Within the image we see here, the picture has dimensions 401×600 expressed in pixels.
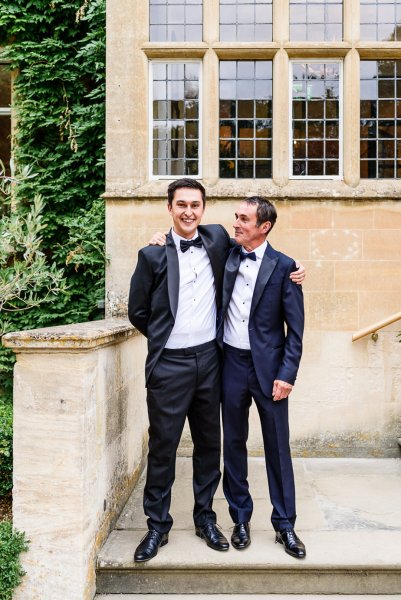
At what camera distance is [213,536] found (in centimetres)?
331

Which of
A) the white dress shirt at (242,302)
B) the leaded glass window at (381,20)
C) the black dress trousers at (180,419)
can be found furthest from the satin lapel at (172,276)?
the leaded glass window at (381,20)

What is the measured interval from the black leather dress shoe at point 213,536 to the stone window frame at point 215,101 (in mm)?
3110

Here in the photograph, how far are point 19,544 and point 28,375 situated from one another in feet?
2.84

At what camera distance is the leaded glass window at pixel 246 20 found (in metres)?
5.54

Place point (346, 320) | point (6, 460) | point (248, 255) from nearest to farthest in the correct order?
point (248, 255)
point (6, 460)
point (346, 320)

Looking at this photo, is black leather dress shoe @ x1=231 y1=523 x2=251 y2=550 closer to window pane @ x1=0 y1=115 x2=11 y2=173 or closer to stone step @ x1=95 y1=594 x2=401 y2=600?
stone step @ x1=95 y1=594 x2=401 y2=600

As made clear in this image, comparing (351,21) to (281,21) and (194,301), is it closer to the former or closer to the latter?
(281,21)

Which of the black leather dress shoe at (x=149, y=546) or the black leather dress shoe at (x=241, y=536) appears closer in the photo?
the black leather dress shoe at (x=149, y=546)

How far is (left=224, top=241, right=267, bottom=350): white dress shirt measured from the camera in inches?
132

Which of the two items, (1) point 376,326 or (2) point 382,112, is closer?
(1) point 376,326

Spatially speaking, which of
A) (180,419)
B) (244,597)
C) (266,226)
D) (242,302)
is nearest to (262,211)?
(266,226)

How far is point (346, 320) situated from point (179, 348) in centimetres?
259

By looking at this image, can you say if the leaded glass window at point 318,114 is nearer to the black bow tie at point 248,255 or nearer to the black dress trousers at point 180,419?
the black bow tie at point 248,255

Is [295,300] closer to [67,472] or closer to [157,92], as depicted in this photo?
[67,472]
